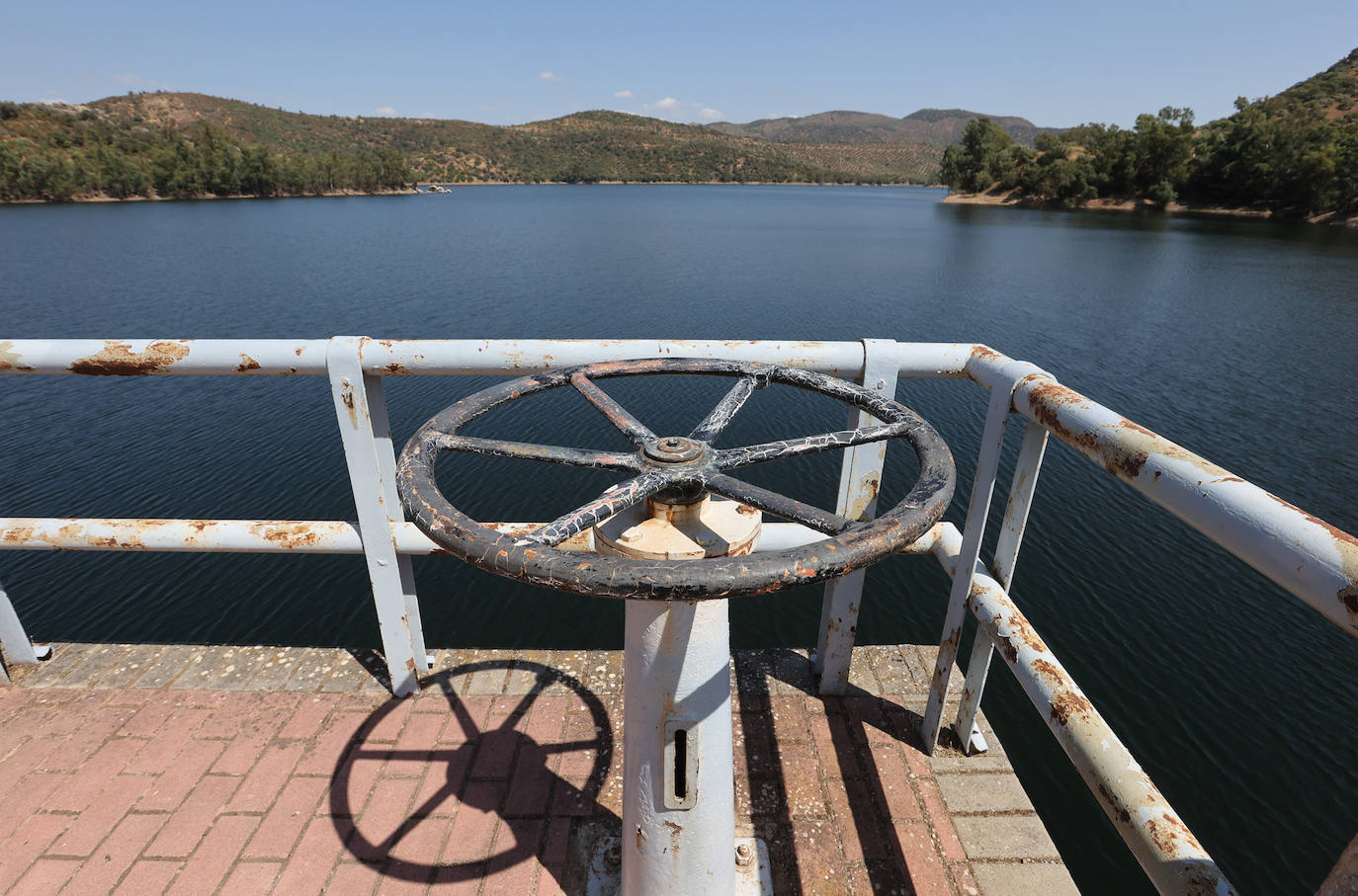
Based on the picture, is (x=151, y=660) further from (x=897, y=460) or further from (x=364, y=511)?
(x=897, y=460)

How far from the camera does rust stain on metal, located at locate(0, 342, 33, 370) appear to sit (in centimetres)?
198

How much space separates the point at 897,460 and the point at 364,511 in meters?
8.32

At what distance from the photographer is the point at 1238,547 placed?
93 centimetres

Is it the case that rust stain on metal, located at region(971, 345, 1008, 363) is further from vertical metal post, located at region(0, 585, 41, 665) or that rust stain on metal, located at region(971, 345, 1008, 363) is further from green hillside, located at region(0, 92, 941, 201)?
green hillside, located at region(0, 92, 941, 201)

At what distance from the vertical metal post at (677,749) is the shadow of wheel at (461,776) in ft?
1.78

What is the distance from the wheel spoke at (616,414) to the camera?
56.3 inches

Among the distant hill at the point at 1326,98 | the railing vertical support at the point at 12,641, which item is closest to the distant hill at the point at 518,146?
the distant hill at the point at 1326,98

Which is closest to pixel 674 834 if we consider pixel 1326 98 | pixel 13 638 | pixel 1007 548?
pixel 1007 548

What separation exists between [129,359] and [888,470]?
28.4ft

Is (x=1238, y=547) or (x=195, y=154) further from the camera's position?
(x=195, y=154)

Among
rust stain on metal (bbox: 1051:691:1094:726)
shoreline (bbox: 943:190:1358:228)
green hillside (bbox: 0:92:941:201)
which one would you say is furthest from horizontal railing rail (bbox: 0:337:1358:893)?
green hillside (bbox: 0:92:941:201)

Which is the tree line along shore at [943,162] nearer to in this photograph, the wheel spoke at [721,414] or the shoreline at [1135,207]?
the shoreline at [1135,207]

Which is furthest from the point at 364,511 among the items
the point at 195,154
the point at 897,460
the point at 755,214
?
the point at 195,154

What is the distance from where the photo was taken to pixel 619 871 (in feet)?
6.10
